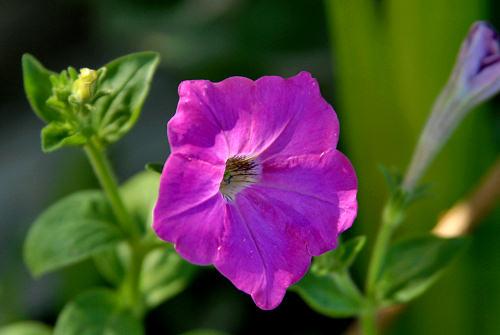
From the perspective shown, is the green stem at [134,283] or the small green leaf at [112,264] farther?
the small green leaf at [112,264]

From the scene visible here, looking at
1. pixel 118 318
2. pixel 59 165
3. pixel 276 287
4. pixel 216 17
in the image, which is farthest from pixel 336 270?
pixel 216 17

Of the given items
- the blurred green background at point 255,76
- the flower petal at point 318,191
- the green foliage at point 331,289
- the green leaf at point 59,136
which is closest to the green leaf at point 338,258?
the green foliage at point 331,289

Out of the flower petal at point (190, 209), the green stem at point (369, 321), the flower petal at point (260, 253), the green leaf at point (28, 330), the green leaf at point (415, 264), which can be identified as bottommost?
the green leaf at point (28, 330)

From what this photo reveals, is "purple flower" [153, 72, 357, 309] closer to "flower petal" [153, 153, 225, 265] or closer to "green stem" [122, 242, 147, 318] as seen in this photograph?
"flower petal" [153, 153, 225, 265]

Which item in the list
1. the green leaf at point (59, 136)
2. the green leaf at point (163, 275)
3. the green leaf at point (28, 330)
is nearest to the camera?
the green leaf at point (59, 136)

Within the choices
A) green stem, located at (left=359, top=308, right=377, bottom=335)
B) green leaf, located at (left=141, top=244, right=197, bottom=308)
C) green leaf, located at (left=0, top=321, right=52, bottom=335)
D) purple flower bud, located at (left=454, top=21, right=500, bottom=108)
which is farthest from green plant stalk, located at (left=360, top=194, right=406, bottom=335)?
green leaf, located at (left=0, top=321, right=52, bottom=335)

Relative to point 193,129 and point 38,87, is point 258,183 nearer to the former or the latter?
point 193,129

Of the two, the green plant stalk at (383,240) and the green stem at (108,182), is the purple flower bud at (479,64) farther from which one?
the green stem at (108,182)
